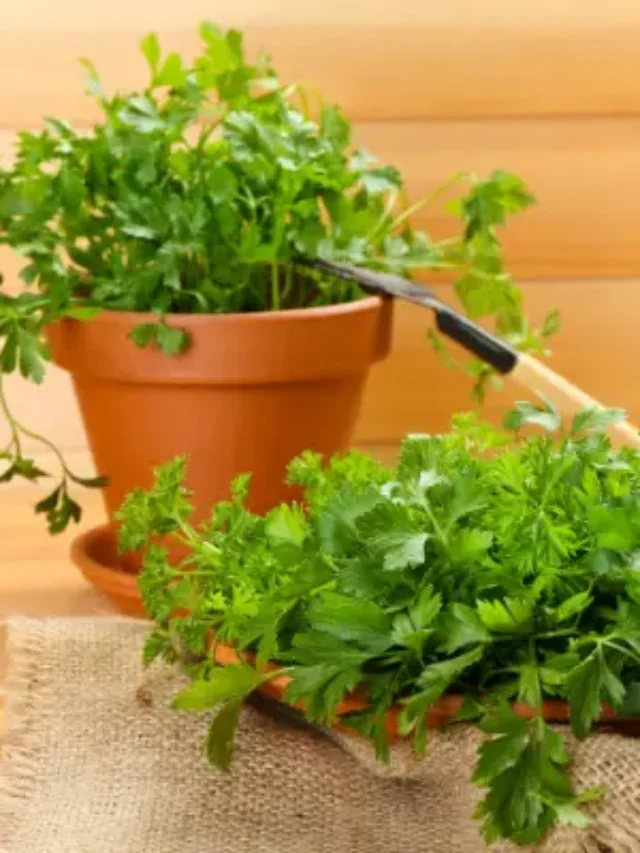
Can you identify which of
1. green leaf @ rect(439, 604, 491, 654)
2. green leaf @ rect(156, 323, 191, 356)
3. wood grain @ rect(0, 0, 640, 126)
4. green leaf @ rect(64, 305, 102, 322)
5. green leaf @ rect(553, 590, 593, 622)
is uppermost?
wood grain @ rect(0, 0, 640, 126)

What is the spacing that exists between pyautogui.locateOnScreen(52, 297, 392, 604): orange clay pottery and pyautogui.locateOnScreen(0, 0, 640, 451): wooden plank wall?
1.08ft

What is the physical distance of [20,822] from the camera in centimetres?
76

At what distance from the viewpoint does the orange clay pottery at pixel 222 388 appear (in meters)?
1.05

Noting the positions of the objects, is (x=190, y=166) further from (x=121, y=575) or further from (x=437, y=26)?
(x=437, y=26)

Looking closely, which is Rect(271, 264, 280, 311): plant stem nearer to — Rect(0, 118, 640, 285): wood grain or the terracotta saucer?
the terracotta saucer

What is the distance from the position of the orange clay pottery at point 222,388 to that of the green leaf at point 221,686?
41cm

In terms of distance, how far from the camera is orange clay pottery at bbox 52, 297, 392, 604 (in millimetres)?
1055

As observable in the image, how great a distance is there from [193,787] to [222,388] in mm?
357

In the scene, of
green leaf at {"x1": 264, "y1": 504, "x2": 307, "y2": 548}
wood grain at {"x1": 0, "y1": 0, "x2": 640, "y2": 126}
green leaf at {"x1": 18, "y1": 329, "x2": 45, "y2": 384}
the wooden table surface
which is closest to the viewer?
green leaf at {"x1": 264, "y1": 504, "x2": 307, "y2": 548}

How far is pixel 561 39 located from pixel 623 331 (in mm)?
274

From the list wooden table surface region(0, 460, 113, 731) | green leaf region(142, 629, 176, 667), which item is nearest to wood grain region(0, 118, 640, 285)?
wooden table surface region(0, 460, 113, 731)

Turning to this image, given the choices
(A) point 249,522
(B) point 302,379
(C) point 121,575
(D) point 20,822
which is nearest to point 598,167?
(B) point 302,379

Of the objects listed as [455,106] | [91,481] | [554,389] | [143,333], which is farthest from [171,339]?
[455,106]

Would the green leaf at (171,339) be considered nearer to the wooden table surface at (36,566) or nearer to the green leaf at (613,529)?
the wooden table surface at (36,566)
